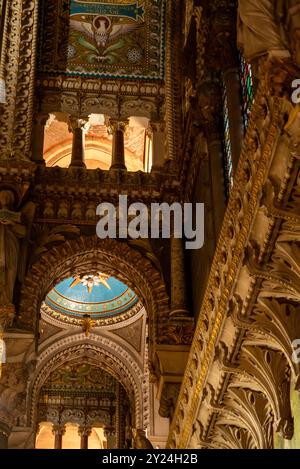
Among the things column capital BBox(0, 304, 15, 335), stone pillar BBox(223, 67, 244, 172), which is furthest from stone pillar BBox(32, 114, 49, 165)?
stone pillar BBox(223, 67, 244, 172)

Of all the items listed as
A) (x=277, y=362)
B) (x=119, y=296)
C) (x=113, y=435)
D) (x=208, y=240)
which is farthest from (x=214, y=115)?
(x=113, y=435)

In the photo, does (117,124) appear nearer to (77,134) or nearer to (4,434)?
(77,134)

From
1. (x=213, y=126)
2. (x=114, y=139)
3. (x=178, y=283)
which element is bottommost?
(x=178, y=283)

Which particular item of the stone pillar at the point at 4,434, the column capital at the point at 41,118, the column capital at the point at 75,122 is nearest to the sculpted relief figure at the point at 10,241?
the stone pillar at the point at 4,434

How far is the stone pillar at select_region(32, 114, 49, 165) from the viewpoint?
1498 cm

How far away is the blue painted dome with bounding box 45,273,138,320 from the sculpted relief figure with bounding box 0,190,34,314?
595cm

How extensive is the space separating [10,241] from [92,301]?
24.5ft

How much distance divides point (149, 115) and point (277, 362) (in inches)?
327

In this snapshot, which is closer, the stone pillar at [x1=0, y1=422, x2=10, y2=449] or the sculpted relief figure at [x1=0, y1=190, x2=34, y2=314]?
the stone pillar at [x1=0, y1=422, x2=10, y2=449]

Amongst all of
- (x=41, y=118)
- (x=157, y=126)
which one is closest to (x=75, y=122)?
(x=41, y=118)

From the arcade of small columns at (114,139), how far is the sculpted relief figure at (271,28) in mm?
8712

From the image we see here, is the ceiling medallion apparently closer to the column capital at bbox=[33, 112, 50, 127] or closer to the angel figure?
the column capital at bbox=[33, 112, 50, 127]

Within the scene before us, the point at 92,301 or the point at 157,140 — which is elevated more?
the point at 157,140

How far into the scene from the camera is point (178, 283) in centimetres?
1355
